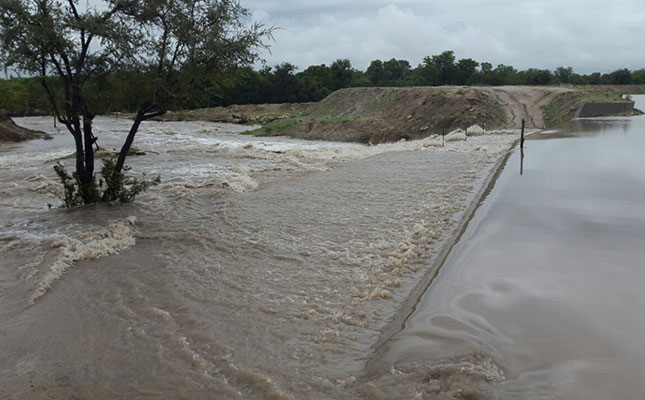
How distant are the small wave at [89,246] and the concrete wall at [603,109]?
3477 centimetres

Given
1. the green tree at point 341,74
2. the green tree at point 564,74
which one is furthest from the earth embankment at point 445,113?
the green tree at point 564,74

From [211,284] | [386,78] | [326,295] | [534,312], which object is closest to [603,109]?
[534,312]

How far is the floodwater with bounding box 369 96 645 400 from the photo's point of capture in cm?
413

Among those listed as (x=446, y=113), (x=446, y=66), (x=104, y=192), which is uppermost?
(x=446, y=66)

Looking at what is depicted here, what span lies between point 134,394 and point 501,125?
34549mm

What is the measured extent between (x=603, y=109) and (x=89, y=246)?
38366 millimetres

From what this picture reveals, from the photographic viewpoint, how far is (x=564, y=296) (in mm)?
5770

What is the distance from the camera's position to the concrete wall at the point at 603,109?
35.8m

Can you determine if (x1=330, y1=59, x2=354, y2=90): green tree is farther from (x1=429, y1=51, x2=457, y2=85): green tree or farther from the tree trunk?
the tree trunk

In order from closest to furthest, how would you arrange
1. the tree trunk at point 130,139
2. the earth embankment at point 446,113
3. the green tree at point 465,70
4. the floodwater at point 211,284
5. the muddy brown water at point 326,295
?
1. the muddy brown water at point 326,295
2. the floodwater at point 211,284
3. the tree trunk at point 130,139
4. the earth embankment at point 446,113
5. the green tree at point 465,70

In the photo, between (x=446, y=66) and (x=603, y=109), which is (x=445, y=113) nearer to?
(x=603, y=109)

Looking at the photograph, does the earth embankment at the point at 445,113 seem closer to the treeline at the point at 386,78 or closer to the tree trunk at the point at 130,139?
the treeline at the point at 386,78

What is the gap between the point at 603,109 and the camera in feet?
120

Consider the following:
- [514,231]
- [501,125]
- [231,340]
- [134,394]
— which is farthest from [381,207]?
[501,125]
